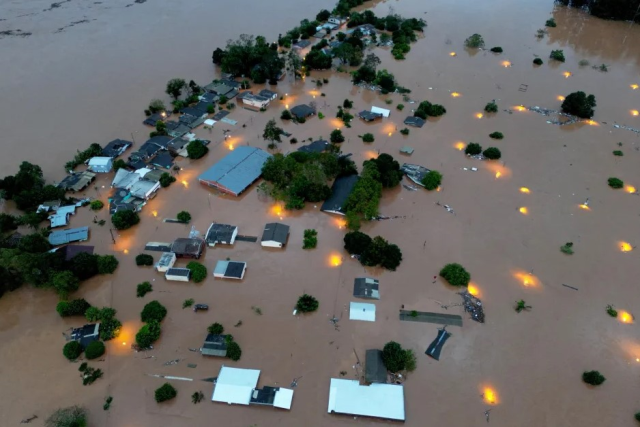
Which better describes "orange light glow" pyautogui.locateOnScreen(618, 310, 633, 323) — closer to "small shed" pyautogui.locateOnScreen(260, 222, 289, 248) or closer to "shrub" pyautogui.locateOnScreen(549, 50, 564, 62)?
"small shed" pyautogui.locateOnScreen(260, 222, 289, 248)

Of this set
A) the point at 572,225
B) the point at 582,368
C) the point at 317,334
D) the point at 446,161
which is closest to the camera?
the point at 582,368

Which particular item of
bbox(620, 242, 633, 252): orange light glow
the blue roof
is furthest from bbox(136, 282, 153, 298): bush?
bbox(620, 242, 633, 252): orange light glow

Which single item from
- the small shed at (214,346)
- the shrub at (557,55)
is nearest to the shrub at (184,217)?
the small shed at (214,346)

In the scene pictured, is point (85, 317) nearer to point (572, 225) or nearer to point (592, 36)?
point (572, 225)

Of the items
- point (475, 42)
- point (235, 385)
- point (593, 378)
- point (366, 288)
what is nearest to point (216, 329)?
point (235, 385)

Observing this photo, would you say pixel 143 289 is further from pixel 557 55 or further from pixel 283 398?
pixel 557 55

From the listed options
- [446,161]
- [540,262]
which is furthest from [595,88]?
[540,262]
